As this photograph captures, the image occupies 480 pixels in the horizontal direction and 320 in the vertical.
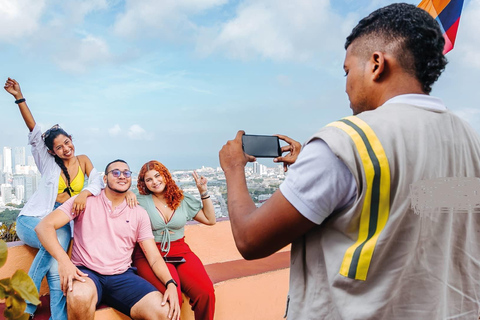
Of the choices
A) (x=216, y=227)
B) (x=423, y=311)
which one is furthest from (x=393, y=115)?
(x=216, y=227)

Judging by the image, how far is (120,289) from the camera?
2.82 metres

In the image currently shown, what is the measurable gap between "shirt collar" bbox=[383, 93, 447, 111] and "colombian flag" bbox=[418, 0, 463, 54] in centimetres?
405

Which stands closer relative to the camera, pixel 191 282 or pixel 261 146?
pixel 261 146

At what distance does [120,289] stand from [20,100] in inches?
78.0

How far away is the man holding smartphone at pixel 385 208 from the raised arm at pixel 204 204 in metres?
2.80

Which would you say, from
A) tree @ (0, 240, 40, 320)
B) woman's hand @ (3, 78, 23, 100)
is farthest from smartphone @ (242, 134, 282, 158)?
woman's hand @ (3, 78, 23, 100)

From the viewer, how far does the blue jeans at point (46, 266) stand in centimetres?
273

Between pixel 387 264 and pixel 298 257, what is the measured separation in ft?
0.63

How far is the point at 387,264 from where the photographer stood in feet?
2.60

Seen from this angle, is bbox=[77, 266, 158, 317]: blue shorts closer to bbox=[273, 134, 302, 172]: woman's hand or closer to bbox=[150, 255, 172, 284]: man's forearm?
bbox=[150, 255, 172, 284]: man's forearm

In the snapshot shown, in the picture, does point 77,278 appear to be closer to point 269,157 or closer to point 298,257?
point 269,157

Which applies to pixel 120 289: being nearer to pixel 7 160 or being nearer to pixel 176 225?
pixel 176 225

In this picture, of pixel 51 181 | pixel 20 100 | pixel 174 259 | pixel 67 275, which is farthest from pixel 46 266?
pixel 20 100

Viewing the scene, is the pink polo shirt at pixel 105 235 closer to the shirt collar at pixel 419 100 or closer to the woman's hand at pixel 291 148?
the woman's hand at pixel 291 148
